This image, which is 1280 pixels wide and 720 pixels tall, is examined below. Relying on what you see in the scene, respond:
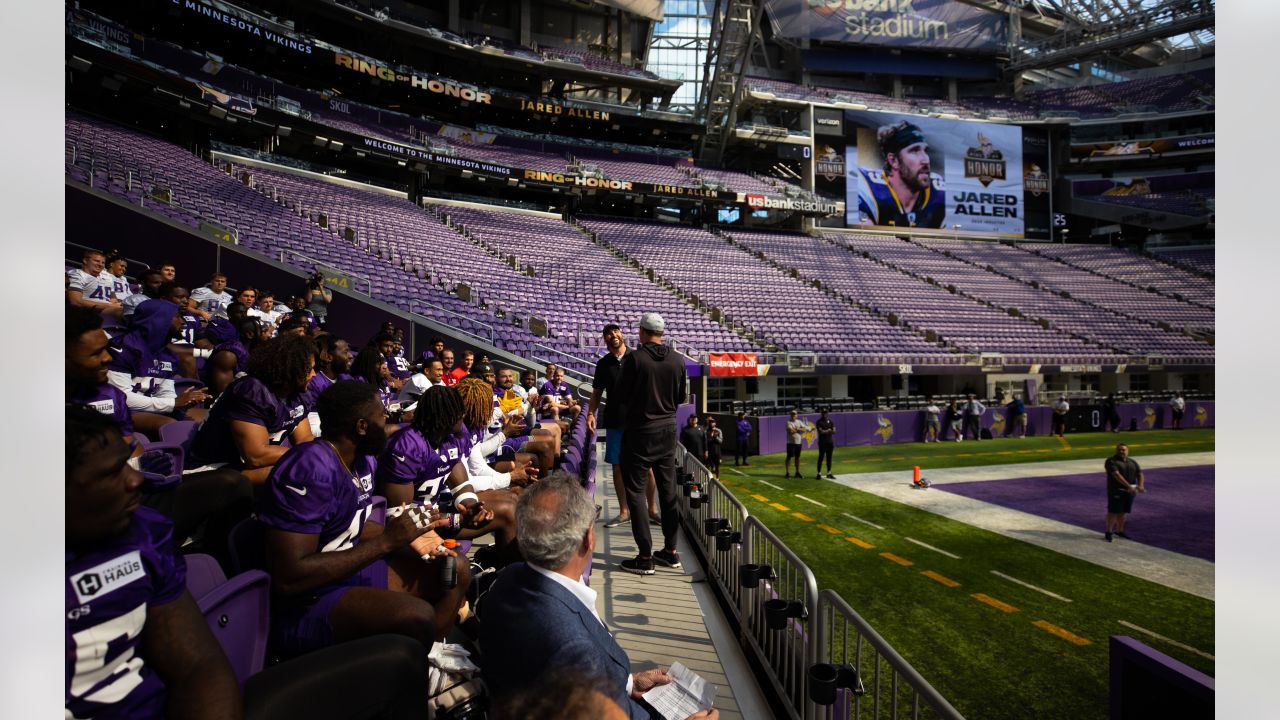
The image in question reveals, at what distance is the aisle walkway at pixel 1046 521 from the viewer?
21.6ft

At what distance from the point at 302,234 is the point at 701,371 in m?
12.7

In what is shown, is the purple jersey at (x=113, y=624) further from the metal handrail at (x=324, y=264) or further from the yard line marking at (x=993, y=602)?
the metal handrail at (x=324, y=264)

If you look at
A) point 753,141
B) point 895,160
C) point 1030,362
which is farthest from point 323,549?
point 895,160

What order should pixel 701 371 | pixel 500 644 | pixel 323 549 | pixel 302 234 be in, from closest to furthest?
pixel 500 644 < pixel 323 549 < pixel 302 234 < pixel 701 371

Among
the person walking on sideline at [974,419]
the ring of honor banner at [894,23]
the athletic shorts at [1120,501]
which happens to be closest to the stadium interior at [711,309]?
the ring of honor banner at [894,23]

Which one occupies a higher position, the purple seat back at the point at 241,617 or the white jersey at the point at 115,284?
the white jersey at the point at 115,284

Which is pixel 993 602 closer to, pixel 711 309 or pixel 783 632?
pixel 783 632

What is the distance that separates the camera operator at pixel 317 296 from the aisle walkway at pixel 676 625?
9093 millimetres

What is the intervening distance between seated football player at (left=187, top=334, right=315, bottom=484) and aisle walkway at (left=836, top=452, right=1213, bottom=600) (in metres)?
8.20

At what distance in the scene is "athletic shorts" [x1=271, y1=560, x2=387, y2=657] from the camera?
2.36 meters

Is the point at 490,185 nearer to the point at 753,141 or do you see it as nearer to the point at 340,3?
the point at 340,3

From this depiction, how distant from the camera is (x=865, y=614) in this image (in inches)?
207

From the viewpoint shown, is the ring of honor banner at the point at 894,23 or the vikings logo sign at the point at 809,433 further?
the ring of honor banner at the point at 894,23

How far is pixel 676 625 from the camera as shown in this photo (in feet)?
13.1
